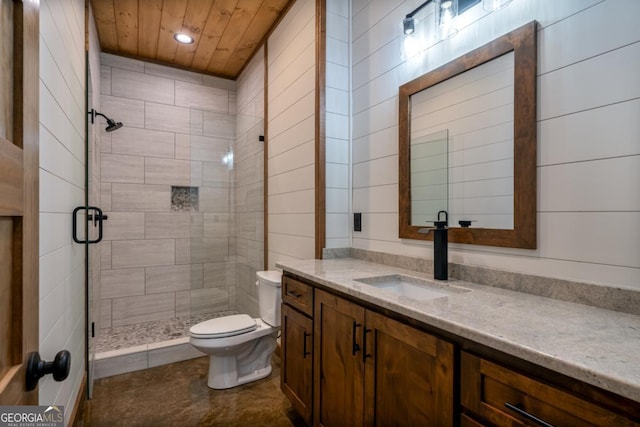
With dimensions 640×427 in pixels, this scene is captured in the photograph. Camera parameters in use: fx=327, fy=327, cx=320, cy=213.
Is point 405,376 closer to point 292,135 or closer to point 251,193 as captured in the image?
point 292,135

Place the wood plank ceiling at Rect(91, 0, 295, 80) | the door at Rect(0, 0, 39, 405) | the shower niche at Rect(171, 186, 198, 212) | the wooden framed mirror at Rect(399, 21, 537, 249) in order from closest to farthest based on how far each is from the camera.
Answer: the door at Rect(0, 0, 39, 405)
the wooden framed mirror at Rect(399, 21, 537, 249)
the wood plank ceiling at Rect(91, 0, 295, 80)
the shower niche at Rect(171, 186, 198, 212)

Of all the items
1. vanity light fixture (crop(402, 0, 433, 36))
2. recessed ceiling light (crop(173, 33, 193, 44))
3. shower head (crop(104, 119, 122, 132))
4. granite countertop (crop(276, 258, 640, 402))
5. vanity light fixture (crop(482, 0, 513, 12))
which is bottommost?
granite countertop (crop(276, 258, 640, 402))

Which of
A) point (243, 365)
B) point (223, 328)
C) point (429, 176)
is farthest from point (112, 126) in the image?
point (429, 176)

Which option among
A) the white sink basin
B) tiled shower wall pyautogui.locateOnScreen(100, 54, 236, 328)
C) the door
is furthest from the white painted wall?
the white sink basin

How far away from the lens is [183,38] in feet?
9.73

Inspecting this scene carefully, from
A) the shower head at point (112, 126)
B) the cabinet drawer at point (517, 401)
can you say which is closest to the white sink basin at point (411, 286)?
the cabinet drawer at point (517, 401)

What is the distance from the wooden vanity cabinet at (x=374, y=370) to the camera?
0.96 meters

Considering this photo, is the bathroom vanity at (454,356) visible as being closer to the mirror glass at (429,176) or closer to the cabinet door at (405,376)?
the cabinet door at (405,376)

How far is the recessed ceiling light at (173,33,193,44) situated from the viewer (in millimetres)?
2920

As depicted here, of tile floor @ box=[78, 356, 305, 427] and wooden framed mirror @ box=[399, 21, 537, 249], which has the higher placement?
wooden framed mirror @ box=[399, 21, 537, 249]

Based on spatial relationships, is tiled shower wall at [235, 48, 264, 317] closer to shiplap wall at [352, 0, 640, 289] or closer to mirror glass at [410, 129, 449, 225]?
mirror glass at [410, 129, 449, 225]

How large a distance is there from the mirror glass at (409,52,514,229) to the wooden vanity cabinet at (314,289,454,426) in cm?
65

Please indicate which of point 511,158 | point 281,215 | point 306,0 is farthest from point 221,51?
point 511,158

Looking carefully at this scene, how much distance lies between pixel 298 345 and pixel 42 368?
128 centimetres
